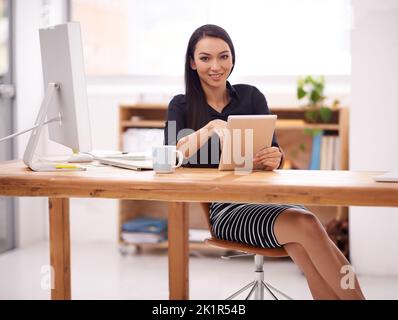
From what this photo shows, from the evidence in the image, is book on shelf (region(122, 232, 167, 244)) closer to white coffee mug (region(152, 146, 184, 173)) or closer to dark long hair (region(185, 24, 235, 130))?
dark long hair (region(185, 24, 235, 130))

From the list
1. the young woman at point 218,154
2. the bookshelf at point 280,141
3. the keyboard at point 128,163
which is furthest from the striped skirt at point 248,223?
the bookshelf at point 280,141

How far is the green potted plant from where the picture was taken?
4.05 meters

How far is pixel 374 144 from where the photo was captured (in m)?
3.72

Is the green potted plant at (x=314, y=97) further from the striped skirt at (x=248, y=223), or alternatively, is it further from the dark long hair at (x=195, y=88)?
the striped skirt at (x=248, y=223)

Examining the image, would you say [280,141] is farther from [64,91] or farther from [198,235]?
[64,91]

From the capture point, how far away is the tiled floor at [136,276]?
339cm

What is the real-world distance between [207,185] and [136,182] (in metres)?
0.23

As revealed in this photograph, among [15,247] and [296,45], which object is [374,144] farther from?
[15,247]

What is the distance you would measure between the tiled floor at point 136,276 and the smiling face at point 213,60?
1388 mm

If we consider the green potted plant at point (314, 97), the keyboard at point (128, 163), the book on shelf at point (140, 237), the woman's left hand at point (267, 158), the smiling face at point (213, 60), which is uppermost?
the smiling face at point (213, 60)

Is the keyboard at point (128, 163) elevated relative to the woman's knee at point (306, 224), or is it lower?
elevated

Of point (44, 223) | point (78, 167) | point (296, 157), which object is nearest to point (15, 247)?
point (44, 223)

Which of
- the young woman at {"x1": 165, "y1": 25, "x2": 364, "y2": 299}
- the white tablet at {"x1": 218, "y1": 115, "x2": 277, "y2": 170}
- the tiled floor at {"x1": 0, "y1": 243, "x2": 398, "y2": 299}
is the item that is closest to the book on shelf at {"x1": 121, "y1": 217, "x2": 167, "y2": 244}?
the tiled floor at {"x1": 0, "y1": 243, "x2": 398, "y2": 299}
